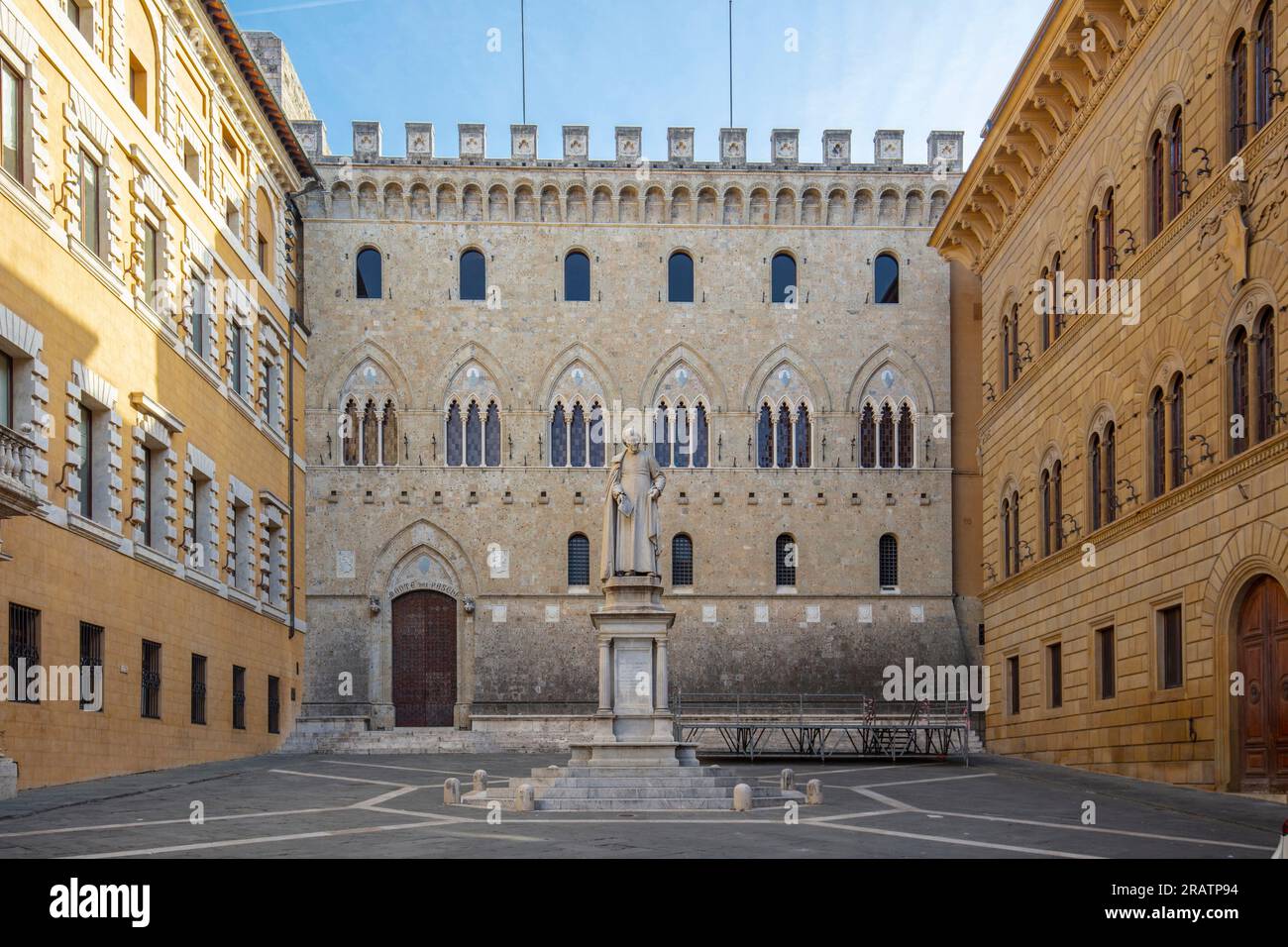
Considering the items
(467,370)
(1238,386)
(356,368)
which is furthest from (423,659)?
(1238,386)

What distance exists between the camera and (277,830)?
16203mm

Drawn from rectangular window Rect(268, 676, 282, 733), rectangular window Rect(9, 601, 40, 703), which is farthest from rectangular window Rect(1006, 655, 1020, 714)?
rectangular window Rect(9, 601, 40, 703)

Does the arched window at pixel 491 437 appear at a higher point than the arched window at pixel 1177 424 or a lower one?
higher

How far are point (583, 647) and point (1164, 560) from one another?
68.4ft

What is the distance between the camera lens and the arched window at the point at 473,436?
4194cm

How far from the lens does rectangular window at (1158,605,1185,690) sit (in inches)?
889

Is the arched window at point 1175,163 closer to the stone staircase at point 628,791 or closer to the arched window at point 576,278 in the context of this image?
the stone staircase at point 628,791

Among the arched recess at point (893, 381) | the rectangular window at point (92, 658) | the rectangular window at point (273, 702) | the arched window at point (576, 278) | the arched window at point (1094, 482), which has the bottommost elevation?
the rectangular window at point (273, 702)

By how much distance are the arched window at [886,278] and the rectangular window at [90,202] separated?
78.6 feet

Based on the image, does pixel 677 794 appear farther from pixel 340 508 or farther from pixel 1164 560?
pixel 340 508

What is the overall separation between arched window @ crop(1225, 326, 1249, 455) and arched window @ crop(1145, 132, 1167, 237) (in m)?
3.56

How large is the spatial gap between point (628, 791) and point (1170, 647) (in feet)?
30.0

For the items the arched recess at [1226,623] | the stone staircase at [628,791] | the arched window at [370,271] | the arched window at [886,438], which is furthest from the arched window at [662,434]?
the arched recess at [1226,623]

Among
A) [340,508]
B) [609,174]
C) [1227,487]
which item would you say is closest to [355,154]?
[609,174]
